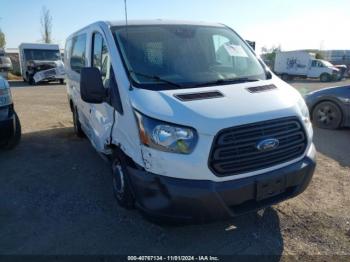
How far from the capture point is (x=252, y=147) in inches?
108

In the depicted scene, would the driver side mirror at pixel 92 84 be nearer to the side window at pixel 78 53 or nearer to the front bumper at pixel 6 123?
the side window at pixel 78 53

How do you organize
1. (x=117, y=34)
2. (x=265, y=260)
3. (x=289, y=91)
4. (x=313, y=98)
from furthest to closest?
1. (x=313, y=98)
2. (x=117, y=34)
3. (x=289, y=91)
4. (x=265, y=260)

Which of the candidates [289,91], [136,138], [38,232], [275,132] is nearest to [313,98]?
[289,91]

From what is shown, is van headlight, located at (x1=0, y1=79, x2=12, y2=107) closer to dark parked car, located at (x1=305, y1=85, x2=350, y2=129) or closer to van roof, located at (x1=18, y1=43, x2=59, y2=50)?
dark parked car, located at (x1=305, y1=85, x2=350, y2=129)

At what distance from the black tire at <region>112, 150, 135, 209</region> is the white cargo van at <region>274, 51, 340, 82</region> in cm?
2905

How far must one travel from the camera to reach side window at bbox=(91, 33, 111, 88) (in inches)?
144

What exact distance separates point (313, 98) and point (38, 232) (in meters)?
6.62

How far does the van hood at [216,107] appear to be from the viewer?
8.76 ft

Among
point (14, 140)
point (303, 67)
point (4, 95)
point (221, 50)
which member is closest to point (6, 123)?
point (4, 95)

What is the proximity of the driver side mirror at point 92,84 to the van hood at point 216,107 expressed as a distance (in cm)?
48

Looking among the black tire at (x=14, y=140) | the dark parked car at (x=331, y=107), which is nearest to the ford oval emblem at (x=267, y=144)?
the black tire at (x=14, y=140)

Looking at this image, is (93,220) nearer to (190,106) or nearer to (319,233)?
(190,106)

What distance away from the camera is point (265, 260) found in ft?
9.36

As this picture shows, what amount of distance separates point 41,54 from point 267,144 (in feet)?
74.0
